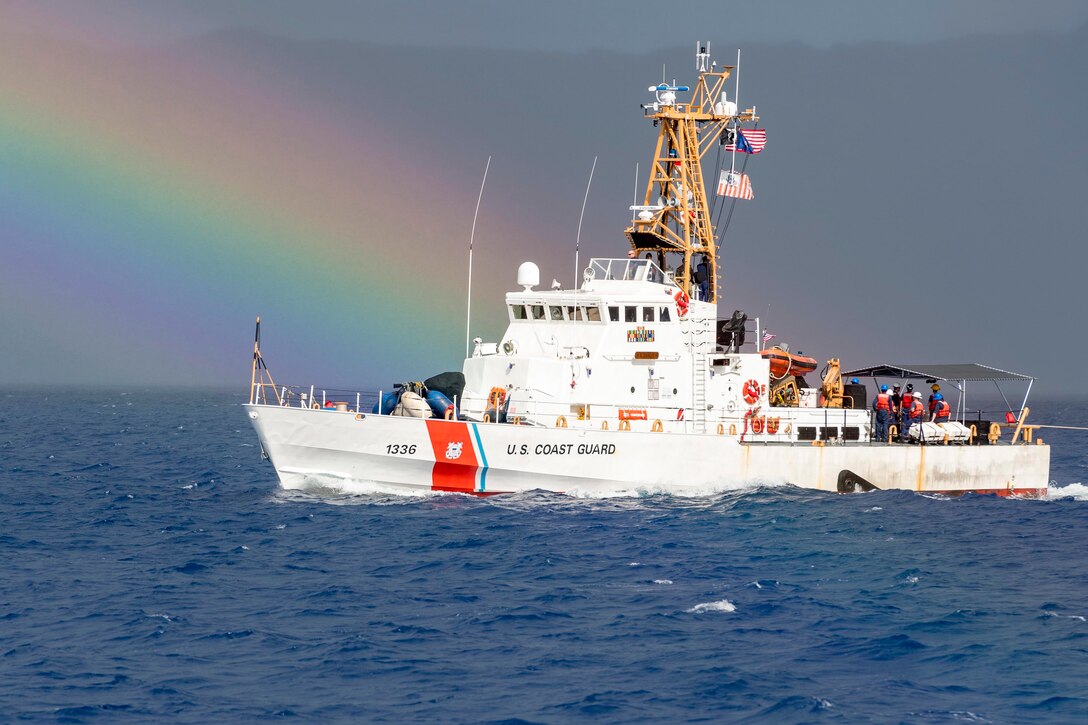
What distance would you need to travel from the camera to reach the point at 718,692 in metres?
15.2

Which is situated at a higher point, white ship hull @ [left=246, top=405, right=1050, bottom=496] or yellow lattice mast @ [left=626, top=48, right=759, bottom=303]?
yellow lattice mast @ [left=626, top=48, right=759, bottom=303]

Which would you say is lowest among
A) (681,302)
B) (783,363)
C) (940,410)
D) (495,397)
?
(495,397)

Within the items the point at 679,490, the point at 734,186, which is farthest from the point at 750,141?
the point at 679,490

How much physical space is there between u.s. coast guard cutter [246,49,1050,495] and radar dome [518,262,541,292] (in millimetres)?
49

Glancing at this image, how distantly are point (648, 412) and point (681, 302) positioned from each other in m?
3.24

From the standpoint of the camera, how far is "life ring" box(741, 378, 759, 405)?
32.2 m

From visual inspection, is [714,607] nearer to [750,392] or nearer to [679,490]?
[679,490]

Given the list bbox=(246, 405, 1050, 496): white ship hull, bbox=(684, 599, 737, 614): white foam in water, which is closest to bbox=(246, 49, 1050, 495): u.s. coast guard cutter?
bbox=(246, 405, 1050, 496): white ship hull

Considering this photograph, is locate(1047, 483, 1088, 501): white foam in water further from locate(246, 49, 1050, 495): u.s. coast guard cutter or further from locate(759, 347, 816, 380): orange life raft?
locate(759, 347, 816, 380): orange life raft

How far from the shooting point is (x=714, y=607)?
1936cm

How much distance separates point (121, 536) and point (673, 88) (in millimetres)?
19265

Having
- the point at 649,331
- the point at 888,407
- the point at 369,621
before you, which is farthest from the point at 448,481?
the point at 888,407

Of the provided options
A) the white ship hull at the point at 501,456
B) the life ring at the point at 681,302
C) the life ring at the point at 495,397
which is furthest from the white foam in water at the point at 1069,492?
the life ring at the point at 495,397

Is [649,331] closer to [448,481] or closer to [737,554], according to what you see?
[448,481]
